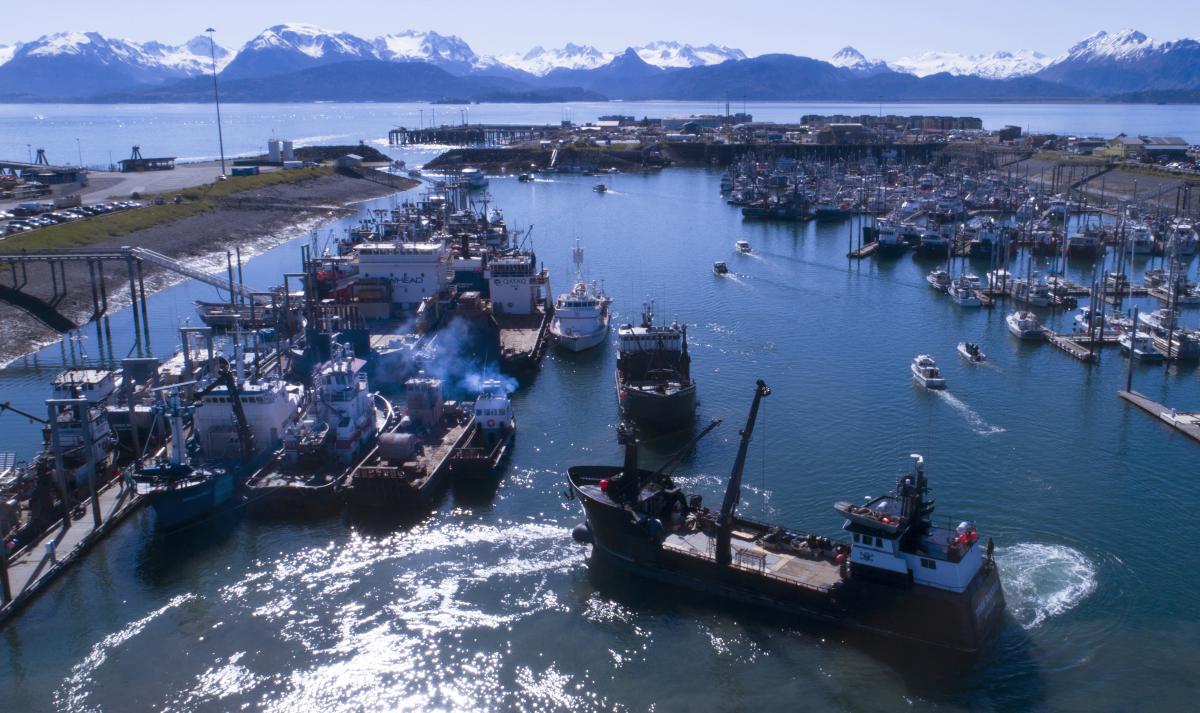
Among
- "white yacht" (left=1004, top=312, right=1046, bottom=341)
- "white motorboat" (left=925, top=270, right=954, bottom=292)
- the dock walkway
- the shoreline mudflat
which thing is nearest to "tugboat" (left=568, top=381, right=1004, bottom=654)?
the dock walkway

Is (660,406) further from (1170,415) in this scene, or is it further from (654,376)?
(1170,415)

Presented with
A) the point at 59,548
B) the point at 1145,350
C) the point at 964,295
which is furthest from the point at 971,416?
the point at 59,548

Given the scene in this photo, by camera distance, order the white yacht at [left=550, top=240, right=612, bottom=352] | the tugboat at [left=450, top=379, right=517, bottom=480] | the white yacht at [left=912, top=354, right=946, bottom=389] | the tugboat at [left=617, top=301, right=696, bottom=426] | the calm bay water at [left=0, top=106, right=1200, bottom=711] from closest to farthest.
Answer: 1. the calm bay water at [left=0, top=106, right=1200, bottom=711]
2. the tugboat at [left=450, top=379, right=517, bottom=480]
3. the tugboat at [left=617, top=301, right=696, bottom=426]
4. the white yacht at [left=912, top=354, right=946, bottom=389]
5. the white yacht at [left=550, top=240, right=612, bottom=352]

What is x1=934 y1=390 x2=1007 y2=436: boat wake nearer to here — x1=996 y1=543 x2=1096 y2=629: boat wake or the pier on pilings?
x1=996 y1=543 x2=1096 y2=629: boat wake

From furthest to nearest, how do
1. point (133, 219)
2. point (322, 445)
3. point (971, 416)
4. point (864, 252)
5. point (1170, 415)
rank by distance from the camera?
point (133, 219), point (864, 252), point (971, 416), point (1170, 415), point (322, 445)

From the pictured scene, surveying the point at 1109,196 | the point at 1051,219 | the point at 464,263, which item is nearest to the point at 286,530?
the point at 464,263
